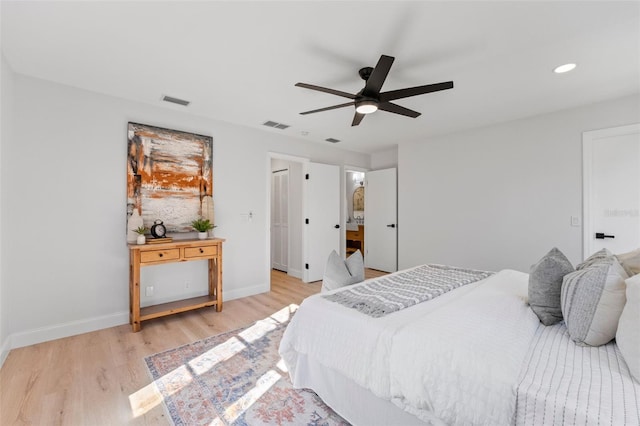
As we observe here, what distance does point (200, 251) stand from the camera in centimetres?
329

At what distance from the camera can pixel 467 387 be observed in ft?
3.63

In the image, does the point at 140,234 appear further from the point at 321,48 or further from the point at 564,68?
the point at 564,68

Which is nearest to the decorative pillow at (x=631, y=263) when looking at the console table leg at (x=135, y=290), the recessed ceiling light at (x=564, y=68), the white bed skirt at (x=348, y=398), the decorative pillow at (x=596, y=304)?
the decorative pillow at (x=596, y=304)

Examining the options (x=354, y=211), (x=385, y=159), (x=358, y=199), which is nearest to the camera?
(x=385, y=159)

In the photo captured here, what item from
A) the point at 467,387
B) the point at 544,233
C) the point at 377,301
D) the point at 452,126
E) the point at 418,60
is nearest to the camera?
the point at 467,387

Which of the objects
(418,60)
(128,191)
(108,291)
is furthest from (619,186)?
(108,291)

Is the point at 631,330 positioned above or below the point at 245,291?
above

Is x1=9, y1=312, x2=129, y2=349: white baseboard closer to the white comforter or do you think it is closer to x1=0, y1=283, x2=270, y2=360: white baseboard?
x1=0, y1=283, x2=270, y2=360: white baseboard

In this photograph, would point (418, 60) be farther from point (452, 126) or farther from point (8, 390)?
point (8, 390)

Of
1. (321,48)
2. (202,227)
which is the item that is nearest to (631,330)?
(321,48)

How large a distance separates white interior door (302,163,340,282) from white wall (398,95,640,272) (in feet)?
3.99

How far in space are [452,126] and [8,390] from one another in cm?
524

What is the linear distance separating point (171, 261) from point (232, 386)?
1.64m

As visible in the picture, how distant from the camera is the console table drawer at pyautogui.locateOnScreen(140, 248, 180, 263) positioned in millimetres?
2910
